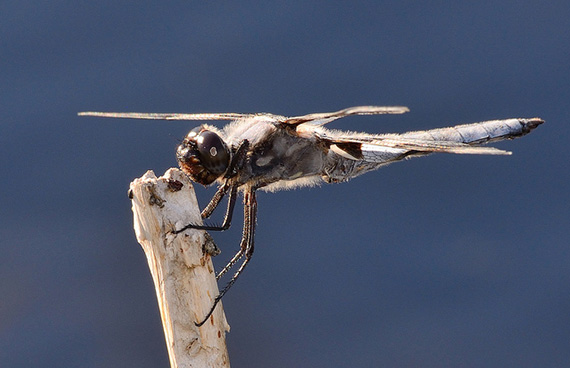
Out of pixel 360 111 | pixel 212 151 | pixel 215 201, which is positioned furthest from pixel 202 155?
pixel 360 111

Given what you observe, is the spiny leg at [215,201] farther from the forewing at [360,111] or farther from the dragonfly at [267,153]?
the forewing at [360,111]

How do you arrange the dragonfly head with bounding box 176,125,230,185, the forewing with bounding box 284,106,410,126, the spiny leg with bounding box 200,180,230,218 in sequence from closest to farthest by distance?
the forewing with bounding box 284,106,410,126 → the dragonfly head with bounding box 176,125,230,185 → the spiny leg with bounding box 200,180,230,218

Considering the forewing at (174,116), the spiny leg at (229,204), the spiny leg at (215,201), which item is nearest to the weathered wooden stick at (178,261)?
the spiny leg at (229,204)

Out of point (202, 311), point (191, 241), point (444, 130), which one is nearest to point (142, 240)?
point (191, 241)

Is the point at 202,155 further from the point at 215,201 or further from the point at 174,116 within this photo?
the point at 174,116

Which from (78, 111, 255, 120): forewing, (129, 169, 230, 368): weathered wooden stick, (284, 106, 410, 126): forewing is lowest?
(129, 169, 230, 368): weathered wooden stick

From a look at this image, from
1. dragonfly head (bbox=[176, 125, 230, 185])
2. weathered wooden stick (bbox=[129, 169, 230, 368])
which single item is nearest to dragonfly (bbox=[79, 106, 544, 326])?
dragonfly head (bbox=[176, 125, 230, 185])

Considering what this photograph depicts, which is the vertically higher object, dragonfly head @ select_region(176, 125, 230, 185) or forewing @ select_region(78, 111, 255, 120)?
forewing @ select_region(78, 111, 255, 120)

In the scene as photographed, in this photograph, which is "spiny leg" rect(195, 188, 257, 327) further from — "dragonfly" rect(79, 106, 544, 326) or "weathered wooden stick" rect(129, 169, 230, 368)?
"weathered wooden stick" rect(129, 169, 230, 368)
